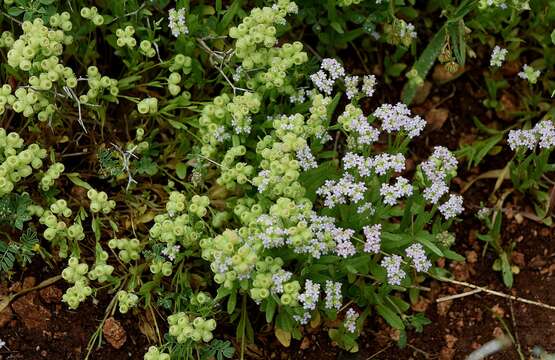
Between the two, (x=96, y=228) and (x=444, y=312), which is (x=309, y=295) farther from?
(x=444, y=312)

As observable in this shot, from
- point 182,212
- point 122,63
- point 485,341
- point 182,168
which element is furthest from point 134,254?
point 485,341

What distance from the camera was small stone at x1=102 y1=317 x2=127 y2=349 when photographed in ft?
9.79

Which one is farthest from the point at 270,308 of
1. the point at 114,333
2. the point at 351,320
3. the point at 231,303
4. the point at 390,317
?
the point at 114,333

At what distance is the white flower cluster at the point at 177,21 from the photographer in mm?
2867

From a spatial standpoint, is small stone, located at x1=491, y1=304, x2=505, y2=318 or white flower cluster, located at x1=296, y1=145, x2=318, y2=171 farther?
small stone, located at x1=491, y1=304, x2=505, y2=318

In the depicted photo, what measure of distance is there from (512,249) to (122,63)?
1.76 m

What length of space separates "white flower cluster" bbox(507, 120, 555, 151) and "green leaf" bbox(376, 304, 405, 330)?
31.0 inches

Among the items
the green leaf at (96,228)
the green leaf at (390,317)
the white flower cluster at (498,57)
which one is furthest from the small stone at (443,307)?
the green leaf at (96,228)

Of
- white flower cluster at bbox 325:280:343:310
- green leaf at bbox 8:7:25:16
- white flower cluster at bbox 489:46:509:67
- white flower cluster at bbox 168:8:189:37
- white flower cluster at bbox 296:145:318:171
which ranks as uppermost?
green leaf at bbox 8:7:25:16

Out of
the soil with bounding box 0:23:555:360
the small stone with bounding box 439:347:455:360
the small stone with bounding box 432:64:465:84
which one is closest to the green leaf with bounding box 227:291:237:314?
the soil with bounding box 0:23:555:360

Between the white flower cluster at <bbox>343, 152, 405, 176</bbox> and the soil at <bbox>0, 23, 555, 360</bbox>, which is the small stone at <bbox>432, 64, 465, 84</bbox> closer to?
the soil at <bbox>0, 23, 555, 360</bbox>

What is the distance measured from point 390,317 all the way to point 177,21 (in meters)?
1.30

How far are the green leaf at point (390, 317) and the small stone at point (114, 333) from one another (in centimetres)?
94

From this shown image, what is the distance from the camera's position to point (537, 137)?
314cm
